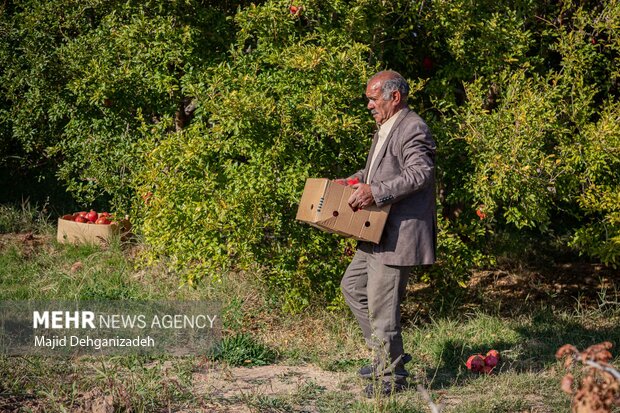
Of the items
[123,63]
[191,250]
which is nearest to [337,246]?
[191,250]

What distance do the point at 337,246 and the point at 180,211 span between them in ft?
3.76

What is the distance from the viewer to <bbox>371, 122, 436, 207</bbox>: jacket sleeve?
14.4 ft

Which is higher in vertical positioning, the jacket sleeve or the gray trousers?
the jacket sleeve

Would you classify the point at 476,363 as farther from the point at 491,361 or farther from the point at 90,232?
the point at 90,232

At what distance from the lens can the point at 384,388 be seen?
4.63 m

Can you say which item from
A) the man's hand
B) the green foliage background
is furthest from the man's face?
the green foliage background

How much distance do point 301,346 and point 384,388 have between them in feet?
4.06

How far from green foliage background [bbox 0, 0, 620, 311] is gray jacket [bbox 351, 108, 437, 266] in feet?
2.97

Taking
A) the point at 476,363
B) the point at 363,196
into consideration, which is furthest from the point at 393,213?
the point at 476,363

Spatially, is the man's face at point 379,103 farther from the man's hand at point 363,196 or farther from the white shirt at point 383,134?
the man's hand at point 363,196

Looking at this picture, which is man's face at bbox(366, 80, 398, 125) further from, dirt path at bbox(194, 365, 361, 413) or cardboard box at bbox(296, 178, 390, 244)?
dirt path at bbox(194, 365, 361, 413)

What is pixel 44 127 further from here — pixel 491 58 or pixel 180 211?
pixel 491 58

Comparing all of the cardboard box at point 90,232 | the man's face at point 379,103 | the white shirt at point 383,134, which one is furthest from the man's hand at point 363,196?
the cardboard box at point 90,232

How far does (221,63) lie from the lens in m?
5.76
